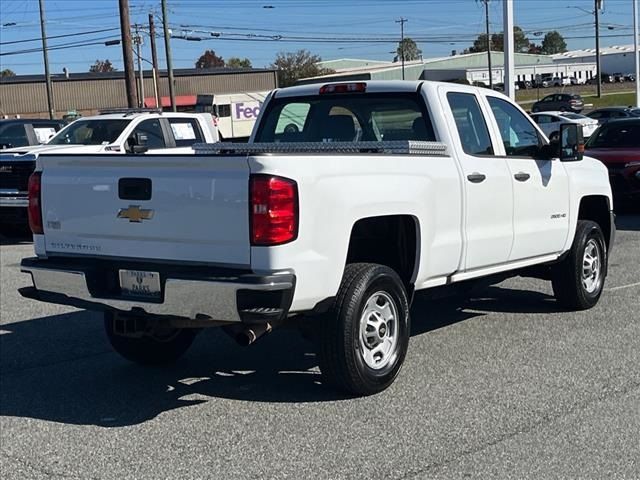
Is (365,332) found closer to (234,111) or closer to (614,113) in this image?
(614,113)

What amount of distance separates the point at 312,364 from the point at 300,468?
2141 millimetres

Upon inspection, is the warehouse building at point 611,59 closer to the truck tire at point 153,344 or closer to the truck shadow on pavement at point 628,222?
the truck shadow on pavement at point 628,222

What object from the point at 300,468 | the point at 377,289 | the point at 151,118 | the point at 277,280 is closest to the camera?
the point at 300,468

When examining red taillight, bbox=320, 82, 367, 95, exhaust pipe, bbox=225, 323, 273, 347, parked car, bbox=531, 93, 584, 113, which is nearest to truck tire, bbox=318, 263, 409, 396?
exhaust pipe, bbox=225, 323, 273, 347

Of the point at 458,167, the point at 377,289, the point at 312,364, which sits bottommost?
the point at 312,364

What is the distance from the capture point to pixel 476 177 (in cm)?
688

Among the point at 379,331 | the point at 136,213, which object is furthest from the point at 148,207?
the point at 379,331

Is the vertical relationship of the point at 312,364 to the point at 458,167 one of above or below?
below

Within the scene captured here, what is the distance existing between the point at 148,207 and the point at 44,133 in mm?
13588

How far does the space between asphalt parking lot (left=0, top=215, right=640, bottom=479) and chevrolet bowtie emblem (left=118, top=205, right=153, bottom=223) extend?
4.14 feet

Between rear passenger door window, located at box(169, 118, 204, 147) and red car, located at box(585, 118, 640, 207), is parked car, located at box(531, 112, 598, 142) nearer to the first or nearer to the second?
red car, located at box(585, 118, 640, 207)

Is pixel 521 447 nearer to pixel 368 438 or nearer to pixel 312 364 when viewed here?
pixel 368 438

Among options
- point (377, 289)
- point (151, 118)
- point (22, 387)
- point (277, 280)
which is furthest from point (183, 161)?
point (151, 118)

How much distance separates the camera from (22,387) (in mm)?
6582
